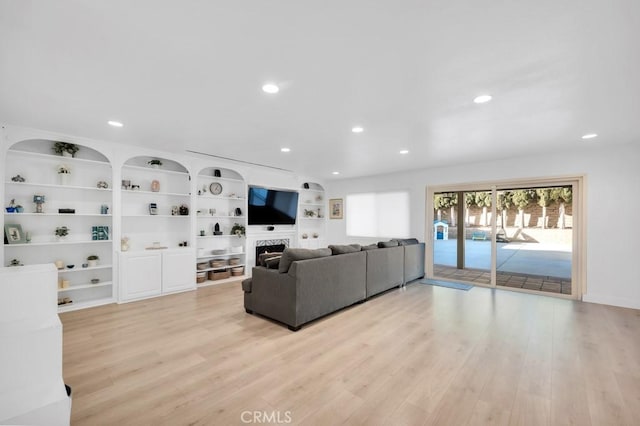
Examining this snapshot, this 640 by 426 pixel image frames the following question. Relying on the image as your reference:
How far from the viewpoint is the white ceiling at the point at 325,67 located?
156 centimetres

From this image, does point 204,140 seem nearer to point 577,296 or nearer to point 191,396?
point 191,396

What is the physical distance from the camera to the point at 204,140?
412 centimetres

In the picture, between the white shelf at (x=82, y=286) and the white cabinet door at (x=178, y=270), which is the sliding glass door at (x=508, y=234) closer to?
the white cabinet door at (x=178, y=270)

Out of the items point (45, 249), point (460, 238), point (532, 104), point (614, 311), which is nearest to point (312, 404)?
point (532, 104)

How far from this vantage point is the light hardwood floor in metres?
1.89

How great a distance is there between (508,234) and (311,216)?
4.62 metres

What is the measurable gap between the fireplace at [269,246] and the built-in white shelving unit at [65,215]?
2.78m

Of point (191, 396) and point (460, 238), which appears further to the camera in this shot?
point (460, 238)

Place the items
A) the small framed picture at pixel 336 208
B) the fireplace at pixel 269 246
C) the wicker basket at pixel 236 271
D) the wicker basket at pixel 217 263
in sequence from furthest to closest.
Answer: the small framed picture at pixel 336 208
the fireplace at pixel 269 246
the wicker basket at pixel 236 271
the wicker basket at pixel 217 263

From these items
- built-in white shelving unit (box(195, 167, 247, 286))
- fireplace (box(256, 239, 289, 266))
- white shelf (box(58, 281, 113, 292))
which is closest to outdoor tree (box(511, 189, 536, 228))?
fireplace (box(256, 239, 289, 266))

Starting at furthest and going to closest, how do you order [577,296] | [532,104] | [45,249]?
[577,296]
[45,249]
[532,104]

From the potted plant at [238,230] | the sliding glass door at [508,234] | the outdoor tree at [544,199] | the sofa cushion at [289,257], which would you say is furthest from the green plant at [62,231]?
the outdoor tree at [544,199]

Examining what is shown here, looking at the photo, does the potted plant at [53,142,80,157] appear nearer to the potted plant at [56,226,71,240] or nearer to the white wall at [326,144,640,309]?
the potted plant at [56,226,71,240]

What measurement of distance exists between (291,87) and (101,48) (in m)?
1.36
